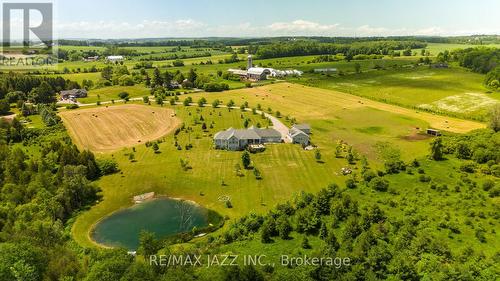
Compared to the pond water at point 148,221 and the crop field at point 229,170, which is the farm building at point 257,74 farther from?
the pond water at point 148,221

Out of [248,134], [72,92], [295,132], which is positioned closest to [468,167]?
[295,132]

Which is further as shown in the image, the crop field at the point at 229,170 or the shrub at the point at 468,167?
the shrub at the point at 468,167

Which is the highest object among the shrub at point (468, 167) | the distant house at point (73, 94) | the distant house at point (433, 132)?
the distant house at point (73, 94)

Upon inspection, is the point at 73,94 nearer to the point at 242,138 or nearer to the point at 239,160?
the point at 242,138

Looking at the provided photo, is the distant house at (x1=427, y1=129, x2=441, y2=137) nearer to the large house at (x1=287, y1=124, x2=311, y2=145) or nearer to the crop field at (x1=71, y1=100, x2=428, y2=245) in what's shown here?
the crop field at (x1=71, y1=100, x2=428, y2=245)

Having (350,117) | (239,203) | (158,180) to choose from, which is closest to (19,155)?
(158,180)

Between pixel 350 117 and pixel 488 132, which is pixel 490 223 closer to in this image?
pixel 488 132

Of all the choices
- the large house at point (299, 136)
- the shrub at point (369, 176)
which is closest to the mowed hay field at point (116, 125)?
the large house at point (299, 136)

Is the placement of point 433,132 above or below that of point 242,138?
above
